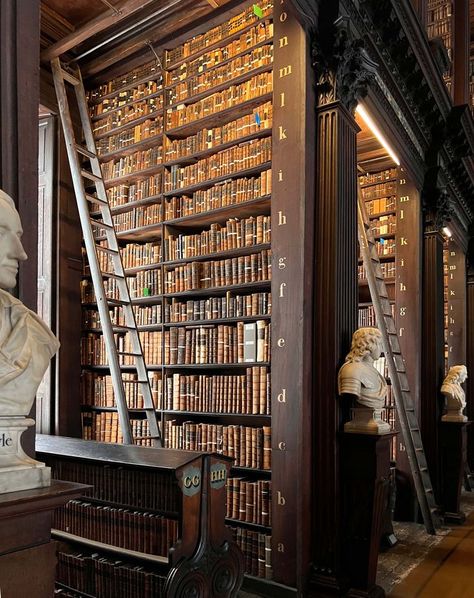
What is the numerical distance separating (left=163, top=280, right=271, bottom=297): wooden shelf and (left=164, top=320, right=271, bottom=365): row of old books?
0.25m

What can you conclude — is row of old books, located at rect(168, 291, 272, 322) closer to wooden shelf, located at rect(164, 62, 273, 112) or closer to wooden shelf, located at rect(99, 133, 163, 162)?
wooden shelf, located at rect(99, 133, 163, 162)

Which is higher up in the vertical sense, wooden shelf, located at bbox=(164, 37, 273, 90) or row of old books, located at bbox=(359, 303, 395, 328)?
wooden shelf, located at bbox=(164, 37, 273, 90)

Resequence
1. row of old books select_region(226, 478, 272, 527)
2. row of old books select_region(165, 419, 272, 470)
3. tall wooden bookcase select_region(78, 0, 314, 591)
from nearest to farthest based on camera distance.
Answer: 1. tall wooden bookcase select_region(78, 0, 314, 591)
2. row of old books select_region(226, 478, 272, 527)
3. row of old books select_region(165, 419, 272, 470)

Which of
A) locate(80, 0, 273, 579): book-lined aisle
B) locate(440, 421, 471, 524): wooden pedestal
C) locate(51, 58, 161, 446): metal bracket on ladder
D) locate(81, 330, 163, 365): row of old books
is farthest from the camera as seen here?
locate(440, 421, 471, 524): wooden pedestal

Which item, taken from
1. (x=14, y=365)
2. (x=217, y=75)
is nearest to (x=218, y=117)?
(x=217, y=75)

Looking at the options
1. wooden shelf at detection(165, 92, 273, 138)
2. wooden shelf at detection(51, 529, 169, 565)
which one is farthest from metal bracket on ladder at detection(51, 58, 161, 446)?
wooden shelf at detection(51, 529, 169, 565)

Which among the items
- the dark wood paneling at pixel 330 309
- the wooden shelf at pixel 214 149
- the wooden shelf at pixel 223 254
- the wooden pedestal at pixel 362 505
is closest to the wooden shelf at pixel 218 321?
the wooden shelf at pixel 223 254

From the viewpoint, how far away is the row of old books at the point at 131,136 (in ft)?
14.8

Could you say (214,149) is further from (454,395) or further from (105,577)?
(454,395)

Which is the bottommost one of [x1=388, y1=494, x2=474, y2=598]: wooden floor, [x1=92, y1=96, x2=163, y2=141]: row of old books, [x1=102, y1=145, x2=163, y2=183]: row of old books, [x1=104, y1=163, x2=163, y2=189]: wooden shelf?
[x1=388, y1=494, x2=474, y2=598]: wooden floor

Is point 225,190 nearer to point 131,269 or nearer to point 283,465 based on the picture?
point 131,269

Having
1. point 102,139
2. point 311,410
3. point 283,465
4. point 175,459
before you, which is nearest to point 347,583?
point 283,465

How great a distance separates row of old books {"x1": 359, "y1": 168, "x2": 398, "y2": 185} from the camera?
17.9ft

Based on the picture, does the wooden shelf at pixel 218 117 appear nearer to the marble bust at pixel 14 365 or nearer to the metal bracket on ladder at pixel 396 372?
the metal bracket on ladder at pixel 396 372
